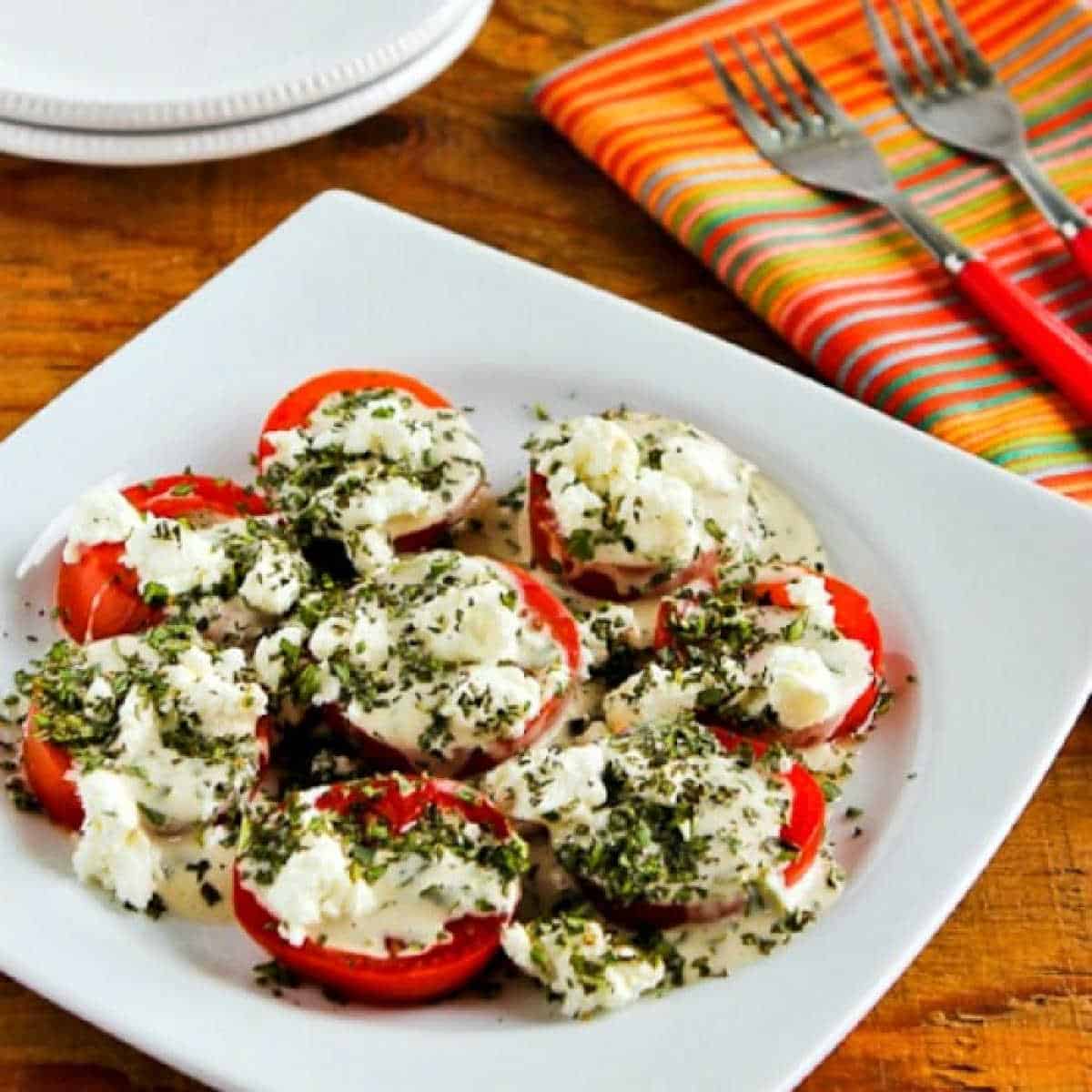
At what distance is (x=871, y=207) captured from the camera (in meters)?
4.20

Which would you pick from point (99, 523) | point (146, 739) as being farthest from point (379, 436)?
point (146, 739)

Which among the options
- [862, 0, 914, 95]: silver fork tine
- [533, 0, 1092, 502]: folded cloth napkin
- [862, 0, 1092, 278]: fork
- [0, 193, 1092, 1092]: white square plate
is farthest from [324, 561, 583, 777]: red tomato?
[862, 0, 914, 95]: silver fork tine

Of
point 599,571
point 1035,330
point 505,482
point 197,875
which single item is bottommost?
point 197,875

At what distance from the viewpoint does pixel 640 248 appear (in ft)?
13.9

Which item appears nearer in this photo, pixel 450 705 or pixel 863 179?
pixel 450 705

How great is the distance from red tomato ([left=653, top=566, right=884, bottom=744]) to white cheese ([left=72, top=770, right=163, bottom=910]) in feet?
2.81

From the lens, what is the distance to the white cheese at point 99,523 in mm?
3047

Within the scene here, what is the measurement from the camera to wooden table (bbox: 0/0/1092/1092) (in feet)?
8.92

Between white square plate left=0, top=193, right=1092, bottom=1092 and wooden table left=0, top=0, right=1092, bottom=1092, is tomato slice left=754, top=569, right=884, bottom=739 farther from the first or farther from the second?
wooden table left=0, top=0, right=1092, bottom=1092

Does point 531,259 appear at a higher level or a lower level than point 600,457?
lower

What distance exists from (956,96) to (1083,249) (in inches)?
26.3

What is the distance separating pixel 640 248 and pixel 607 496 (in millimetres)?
1224

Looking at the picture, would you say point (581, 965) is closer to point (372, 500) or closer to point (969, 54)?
point (372, 500)

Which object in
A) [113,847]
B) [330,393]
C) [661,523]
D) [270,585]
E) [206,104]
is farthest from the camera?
[206,104]
